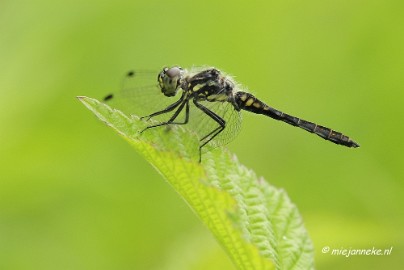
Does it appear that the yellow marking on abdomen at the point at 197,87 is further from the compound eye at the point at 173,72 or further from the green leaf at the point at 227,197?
the green leaf at the point at 227,197

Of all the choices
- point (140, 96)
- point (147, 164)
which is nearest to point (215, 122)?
point (140, 96)

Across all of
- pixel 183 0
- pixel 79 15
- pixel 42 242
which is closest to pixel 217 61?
pixel 183 0

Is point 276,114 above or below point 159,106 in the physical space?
above

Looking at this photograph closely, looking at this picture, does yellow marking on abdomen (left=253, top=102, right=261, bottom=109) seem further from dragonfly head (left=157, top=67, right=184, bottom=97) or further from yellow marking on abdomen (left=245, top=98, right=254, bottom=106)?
dragonfly head (left=157, top=67, right=184, bottom=97)

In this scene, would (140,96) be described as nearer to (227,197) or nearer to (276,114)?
(276,114)

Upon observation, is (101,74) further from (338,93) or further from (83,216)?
(338,93)
